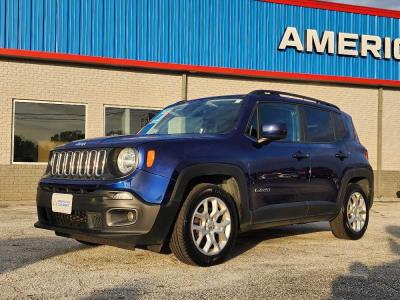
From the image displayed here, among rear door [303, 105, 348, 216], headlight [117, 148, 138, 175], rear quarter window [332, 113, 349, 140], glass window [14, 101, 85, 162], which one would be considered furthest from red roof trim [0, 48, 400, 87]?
headlight [117, 148, 138, 175]

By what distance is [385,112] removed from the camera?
17.8 m

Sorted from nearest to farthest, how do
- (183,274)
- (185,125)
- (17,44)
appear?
(183,274) < (185,125) < (17,44)

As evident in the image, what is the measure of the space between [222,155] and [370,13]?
14083 mm

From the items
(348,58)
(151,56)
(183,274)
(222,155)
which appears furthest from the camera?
(348,58)

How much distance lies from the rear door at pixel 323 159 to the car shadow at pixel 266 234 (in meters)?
0.87

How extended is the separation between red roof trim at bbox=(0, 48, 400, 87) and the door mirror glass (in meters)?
9.37

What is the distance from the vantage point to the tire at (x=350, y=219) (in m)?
7.15

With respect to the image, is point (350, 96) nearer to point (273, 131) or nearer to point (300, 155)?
point (300, 155)

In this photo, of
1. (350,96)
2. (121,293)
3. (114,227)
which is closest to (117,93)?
(350,96)

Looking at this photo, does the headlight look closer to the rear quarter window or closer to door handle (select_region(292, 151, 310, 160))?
door handle (select_region(292, 151, 310, 160))

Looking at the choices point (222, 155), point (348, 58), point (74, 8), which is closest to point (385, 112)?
point (348, 58)

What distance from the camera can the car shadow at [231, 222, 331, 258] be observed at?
21.1ft

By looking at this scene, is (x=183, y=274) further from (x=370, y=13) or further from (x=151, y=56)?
(x=370, y=13)

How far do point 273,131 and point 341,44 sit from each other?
1249cm
